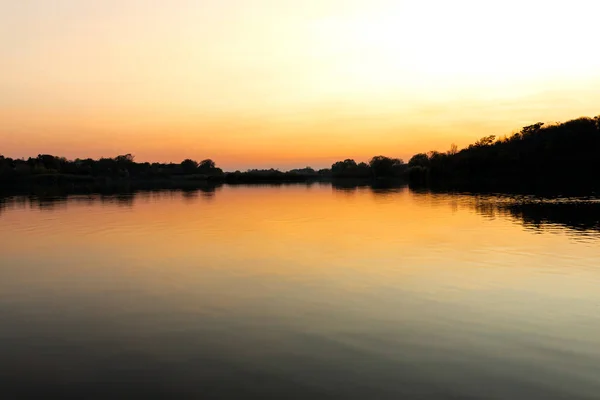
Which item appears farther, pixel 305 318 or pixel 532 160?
pixel 532 160

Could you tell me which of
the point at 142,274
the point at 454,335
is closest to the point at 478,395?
the point at 454,335

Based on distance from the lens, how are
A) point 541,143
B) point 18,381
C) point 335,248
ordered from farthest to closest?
1. point 541,143
2. point 335,248
3. point 18,381

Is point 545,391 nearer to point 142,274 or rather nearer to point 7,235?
point 142,274

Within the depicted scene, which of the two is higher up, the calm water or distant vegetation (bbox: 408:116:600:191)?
distant vegetation (bbox: 408:116:600:191)

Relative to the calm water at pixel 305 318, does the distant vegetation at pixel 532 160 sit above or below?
above

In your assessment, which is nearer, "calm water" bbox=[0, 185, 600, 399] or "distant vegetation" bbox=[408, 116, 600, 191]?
"calm water" bbox=[0, 185, 600, 399]

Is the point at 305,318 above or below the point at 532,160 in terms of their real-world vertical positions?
below

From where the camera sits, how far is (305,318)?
15328mm

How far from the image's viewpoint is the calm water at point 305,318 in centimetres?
1069

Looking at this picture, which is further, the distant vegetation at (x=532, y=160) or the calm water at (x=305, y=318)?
the distant vegetation at (x=532, y=160)

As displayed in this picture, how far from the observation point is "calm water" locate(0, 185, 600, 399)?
10.7 meters

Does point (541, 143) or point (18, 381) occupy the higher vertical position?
point (541, 143)

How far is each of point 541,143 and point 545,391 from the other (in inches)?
7179

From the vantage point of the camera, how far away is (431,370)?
11.2 m
